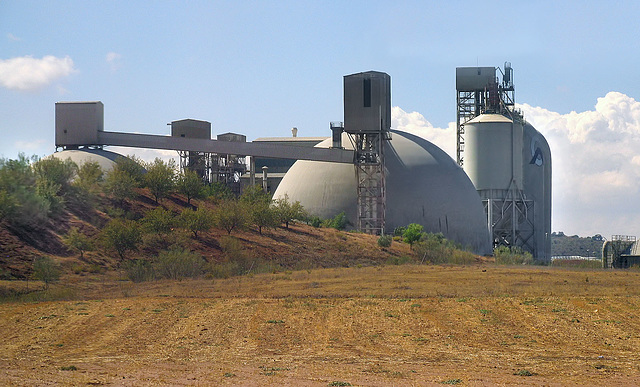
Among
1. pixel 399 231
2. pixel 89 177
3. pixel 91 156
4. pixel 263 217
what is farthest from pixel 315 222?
pixel 89 177

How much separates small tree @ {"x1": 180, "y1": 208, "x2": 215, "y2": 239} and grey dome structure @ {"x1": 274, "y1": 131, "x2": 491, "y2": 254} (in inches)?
803

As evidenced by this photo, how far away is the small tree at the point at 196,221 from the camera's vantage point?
Answer: 5188 centimetres

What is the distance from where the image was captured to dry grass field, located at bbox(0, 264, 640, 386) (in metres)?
17.0

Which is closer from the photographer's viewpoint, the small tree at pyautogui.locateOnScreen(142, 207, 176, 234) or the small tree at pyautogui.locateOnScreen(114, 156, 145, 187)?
the small tree at pyautogui.locateOnScreen(142, 207, 176, 234)

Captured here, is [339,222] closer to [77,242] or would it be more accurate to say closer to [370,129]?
[370,129]

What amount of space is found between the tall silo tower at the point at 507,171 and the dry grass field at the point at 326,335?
50.7m

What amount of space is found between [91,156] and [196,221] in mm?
16841

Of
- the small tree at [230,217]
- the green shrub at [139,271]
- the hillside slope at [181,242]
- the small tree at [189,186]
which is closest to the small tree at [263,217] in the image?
the hillside slope at [181,242]

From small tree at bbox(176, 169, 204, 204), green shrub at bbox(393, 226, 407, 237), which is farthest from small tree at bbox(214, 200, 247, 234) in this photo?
green shrub at bbox(393, 226, 407, 237)

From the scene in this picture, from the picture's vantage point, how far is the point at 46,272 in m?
38.0

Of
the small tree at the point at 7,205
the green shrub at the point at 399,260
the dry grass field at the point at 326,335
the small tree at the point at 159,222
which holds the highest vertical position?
the small tree at the point at 7,205

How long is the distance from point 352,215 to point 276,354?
5164cm

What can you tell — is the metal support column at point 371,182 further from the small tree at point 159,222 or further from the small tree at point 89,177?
the small tree at point 89,177

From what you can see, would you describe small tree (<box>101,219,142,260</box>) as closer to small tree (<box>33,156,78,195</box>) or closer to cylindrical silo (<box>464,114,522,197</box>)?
small tree (<box>33,156,78,195</box>)
